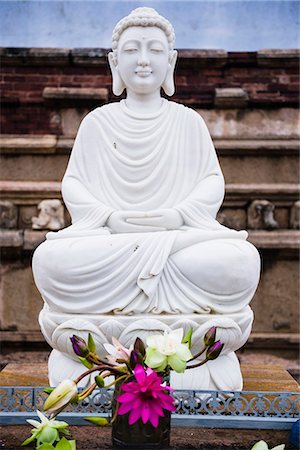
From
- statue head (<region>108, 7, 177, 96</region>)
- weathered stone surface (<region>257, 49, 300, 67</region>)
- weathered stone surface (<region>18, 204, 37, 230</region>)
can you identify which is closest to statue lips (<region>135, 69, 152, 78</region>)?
statue head (<region>108, 7, 177, 96</region>)

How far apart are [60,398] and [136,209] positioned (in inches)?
53.5

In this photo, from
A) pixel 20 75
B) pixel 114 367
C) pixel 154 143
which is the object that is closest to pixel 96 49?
pixel 20 75

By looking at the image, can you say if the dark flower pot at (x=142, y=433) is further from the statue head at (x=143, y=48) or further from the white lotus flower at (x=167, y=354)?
the statue head at (x=143, y=48)

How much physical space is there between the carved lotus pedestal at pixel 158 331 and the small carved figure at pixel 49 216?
6.14ft

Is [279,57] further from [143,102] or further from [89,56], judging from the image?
[143,102]

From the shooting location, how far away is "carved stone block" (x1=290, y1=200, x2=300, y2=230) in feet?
13.5

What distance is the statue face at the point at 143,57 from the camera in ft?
8.27

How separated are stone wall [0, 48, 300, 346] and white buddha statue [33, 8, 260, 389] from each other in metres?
1.59

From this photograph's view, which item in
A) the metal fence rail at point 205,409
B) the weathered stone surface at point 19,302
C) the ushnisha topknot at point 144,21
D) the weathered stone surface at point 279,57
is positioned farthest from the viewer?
the weathered stone surface at point 279,57

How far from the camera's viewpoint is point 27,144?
4.17 m

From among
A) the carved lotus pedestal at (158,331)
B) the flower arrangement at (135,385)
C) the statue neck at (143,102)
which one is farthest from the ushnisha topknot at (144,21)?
the flower arrangement at (135,385)

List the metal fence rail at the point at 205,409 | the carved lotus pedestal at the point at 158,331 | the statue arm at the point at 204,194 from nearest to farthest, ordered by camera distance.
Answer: the metal fence rail at the point at 205,409, the carved lotus pedestal at the point at 158,331, the statue arm at the point at 204,194

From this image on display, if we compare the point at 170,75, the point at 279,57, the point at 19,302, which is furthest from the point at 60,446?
the point at 279,57

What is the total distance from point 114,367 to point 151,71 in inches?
62.0
